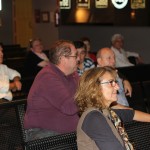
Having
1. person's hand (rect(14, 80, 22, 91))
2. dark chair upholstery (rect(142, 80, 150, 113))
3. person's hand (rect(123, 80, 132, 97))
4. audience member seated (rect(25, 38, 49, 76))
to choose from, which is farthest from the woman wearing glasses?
audience member seated (rect(25, 38, 49, 76))

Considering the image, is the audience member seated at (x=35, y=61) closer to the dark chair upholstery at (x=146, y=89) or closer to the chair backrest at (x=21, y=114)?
the dark chair upholstery at (x=146, y=89)

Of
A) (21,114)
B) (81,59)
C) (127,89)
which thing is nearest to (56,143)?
(21,114)

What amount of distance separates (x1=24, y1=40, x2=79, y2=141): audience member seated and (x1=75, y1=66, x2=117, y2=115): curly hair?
28.2 inches

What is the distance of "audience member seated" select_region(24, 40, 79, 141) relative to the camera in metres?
3.96

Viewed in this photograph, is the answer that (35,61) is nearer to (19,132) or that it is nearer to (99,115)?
(19,132)

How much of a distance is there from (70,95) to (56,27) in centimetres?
1235

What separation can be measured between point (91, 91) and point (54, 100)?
0.87 metres

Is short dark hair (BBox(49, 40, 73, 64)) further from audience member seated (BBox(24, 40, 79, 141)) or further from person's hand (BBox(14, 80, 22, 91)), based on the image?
person's hand (BBox(14, 80, 22, 91))

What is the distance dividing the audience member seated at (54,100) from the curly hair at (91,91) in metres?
0.72

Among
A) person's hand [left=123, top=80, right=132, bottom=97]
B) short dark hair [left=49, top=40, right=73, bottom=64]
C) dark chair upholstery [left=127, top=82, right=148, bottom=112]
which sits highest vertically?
short dark hair [left=49, top=40, right=73, bottom=64]

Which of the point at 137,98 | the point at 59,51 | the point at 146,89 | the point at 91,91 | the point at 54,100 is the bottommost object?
the point at 137,98

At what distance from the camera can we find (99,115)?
119 inches

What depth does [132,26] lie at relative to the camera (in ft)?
41.6

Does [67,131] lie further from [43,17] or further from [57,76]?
[43,17]
